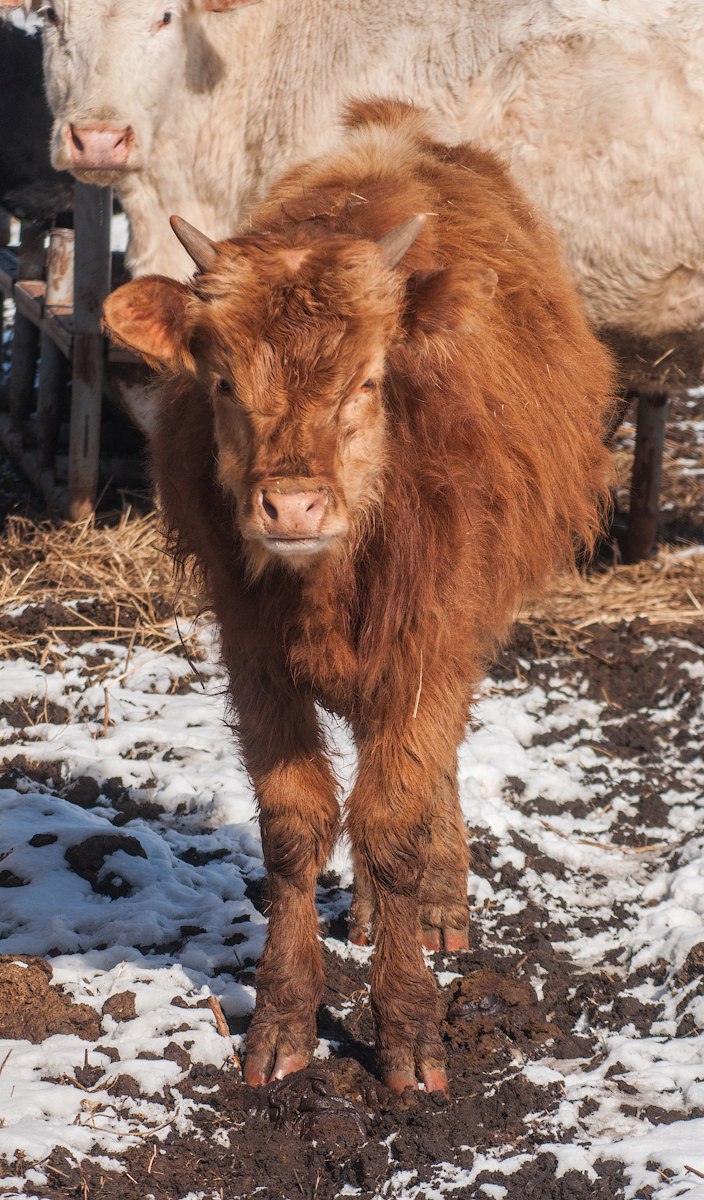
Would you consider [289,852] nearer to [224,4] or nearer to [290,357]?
[290,357]

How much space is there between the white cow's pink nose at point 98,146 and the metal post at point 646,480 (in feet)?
9.68

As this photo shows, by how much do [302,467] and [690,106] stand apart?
3524 mm

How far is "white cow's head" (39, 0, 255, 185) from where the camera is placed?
5.54 m

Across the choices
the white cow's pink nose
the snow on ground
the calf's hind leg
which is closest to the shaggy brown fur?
the snow on ground

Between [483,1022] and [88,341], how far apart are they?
13.9 feet

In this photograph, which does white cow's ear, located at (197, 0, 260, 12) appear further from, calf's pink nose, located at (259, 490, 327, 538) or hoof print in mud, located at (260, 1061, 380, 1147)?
hoof print in mud, located at (260, 1061, 380, 1147)

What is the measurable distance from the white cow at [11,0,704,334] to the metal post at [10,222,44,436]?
2030 millimetres

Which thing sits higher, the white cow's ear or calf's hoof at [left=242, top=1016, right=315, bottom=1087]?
Result: the white cow's ear

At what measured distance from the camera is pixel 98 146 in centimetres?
553

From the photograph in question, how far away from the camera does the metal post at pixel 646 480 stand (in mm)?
6992

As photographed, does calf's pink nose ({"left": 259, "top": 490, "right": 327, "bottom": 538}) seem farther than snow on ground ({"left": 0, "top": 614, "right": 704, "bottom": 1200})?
No

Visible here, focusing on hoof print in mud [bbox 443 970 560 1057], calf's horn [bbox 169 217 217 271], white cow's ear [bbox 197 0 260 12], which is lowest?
hoof print in mud [bbox 443 970 560 1057]

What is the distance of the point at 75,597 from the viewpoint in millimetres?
5957

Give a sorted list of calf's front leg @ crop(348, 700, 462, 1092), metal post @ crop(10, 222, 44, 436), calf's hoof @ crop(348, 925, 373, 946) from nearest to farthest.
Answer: calf's front leg @ crop(348, 700, 462, 1092) → calf's hoof @ crop(348, 925, 373, 946) → metal post @ crop(10, 222, 44, 436)
